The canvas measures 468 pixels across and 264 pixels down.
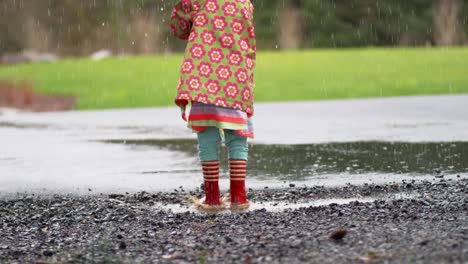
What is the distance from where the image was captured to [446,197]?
728cm

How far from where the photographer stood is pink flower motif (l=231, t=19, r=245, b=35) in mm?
7098

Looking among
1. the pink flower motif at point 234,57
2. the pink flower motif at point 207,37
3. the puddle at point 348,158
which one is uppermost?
the pink flower motif at point 207,37

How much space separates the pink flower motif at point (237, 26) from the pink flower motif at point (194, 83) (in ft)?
1.51

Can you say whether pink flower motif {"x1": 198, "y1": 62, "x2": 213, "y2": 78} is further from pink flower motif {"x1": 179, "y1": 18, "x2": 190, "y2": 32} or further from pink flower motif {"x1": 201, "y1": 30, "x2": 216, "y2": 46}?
pink flower motif {"x1": 179, "y1": 18, "x2": 190, "y2": 32}

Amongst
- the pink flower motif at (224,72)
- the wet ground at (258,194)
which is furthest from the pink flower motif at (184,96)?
the wet ground at (258,194)

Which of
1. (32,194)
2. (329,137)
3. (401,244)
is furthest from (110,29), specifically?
(401,244)

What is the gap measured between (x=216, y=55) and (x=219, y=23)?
9.3 inches

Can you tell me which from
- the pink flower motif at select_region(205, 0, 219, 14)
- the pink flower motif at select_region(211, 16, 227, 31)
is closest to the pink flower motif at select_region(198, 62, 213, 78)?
the pink flower motif at select_region(211, 16, 227, 31)

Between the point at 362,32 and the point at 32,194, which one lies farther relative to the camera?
the point at 362,32

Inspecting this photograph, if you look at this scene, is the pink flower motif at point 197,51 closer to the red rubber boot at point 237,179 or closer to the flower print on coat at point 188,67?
the flower print on coat at point 188,67

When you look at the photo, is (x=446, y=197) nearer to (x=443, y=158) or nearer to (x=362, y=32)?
(x=443, y=158)

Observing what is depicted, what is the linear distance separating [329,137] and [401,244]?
7782mm

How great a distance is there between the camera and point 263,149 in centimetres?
1176

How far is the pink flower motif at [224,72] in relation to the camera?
708 cm
